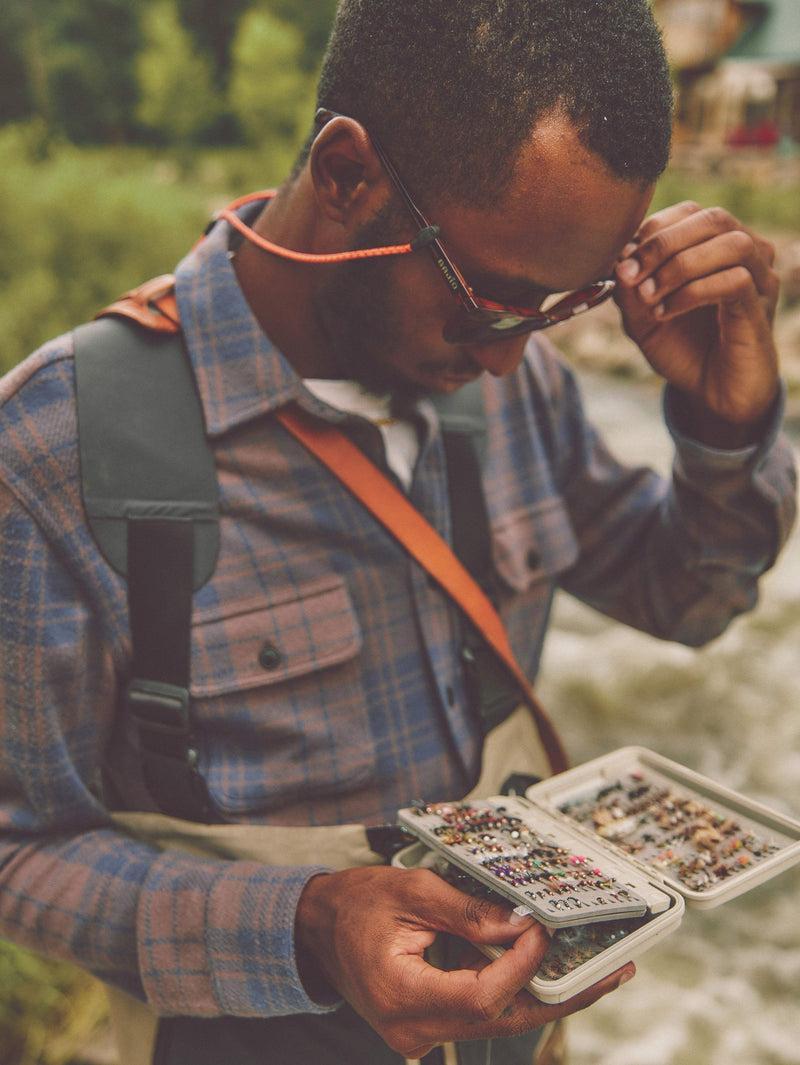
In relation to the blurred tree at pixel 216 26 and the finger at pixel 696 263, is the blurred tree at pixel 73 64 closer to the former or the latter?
the blurred tree at pixel 216 26

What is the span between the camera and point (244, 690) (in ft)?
4.56

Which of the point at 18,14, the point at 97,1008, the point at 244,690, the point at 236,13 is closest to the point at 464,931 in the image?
the point at 244,690

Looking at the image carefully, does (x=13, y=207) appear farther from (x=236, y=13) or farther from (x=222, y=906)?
(x=236, y=13)

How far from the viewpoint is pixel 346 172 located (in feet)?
4.31

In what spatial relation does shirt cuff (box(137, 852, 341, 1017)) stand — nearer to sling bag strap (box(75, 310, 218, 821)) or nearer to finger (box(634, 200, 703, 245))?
sling bag strap (box(75, 310, 218, 821))

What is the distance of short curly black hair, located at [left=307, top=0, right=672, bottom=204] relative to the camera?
1.15 m

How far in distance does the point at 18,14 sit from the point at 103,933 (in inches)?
470

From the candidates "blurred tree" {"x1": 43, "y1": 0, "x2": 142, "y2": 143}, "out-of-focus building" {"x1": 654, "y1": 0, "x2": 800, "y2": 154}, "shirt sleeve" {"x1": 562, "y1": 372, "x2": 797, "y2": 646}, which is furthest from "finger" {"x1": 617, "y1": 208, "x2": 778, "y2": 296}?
"out-of-focus building" {"x1": 654, "y1": 0, "x2": 800, "y2": 154}

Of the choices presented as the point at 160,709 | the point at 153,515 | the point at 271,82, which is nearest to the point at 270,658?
the point at 160,709

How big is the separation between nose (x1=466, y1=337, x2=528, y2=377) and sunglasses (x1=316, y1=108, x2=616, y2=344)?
32mm

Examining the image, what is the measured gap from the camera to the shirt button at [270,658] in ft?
4.60

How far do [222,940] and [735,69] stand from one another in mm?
20295

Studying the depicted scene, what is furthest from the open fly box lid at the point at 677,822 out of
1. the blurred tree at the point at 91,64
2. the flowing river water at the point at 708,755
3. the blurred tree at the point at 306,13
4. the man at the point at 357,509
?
the blurred tree at the point at 306,13

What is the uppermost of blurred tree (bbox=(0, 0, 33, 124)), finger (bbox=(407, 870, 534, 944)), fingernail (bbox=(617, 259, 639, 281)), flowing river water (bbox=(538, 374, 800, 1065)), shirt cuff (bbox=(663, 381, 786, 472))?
blurred tree (bbox=(0, 0, 33, 124))
